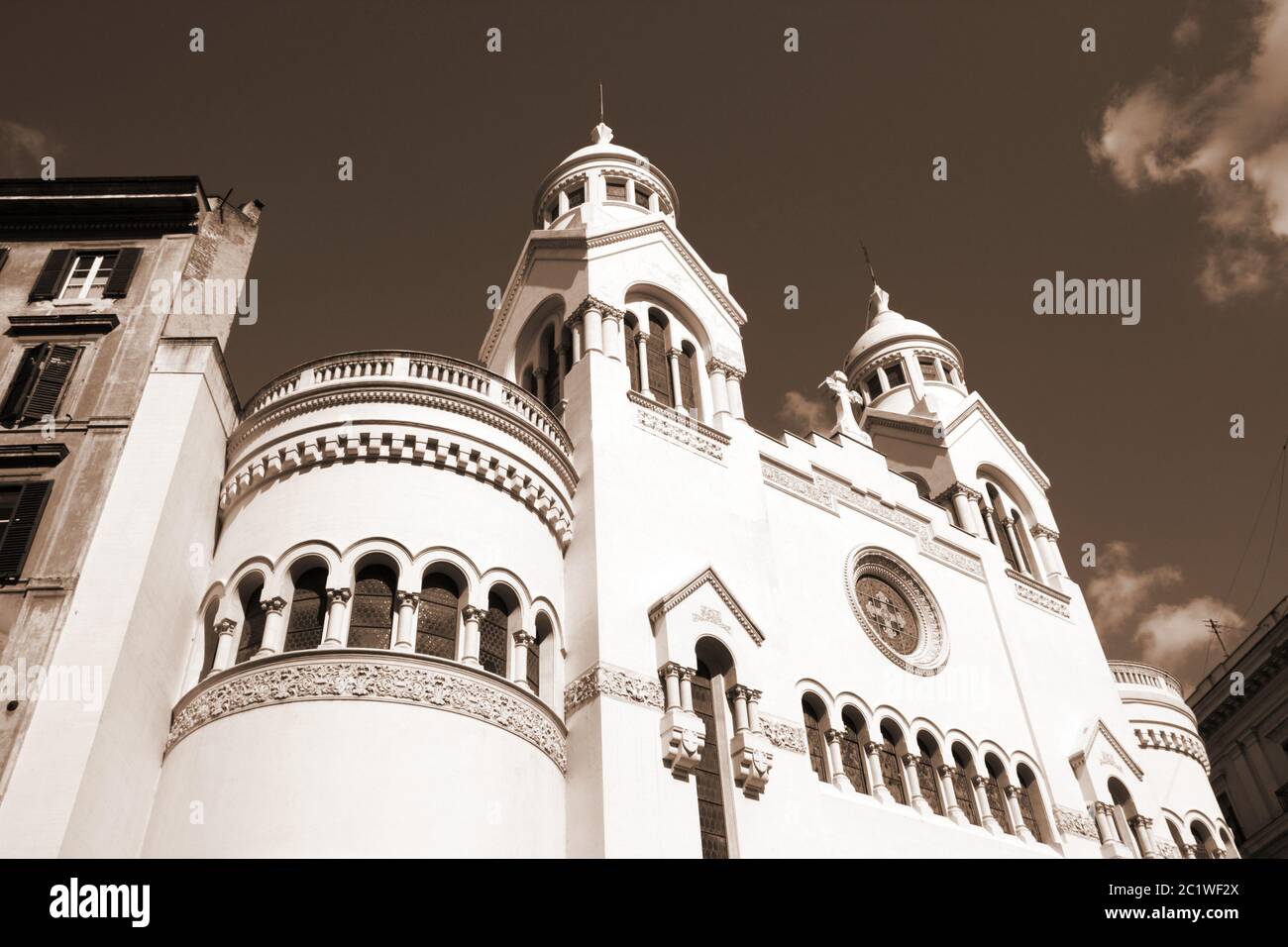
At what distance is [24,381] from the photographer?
18641 mm

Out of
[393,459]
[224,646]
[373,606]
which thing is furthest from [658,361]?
[224,646]

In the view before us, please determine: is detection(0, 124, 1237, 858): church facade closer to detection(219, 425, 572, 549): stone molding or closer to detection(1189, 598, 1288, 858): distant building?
detection(219, 425, 572, 549): stone molding

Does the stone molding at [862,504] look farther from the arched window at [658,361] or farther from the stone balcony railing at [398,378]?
the stone balcony railing at [398,378]

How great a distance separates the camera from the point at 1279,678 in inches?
1419

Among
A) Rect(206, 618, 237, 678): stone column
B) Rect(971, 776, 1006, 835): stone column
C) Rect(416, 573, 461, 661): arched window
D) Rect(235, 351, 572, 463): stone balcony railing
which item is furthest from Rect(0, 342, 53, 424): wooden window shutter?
Rect(971, 776, 1006, 835): stone column

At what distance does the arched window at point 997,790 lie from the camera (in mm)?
23016

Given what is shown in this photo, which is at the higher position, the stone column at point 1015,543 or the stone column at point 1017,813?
the stone column at point 1015,543

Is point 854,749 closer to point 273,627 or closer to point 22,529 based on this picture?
point 273,627

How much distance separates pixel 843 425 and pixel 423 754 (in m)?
17.2

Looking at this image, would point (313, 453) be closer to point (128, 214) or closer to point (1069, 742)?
point (128, 214)

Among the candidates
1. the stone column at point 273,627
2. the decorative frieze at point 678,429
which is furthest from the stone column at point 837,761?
the stone column at point 273,627

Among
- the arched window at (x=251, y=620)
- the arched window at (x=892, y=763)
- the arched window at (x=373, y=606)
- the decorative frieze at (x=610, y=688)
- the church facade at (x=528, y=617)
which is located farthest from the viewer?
the arched window at (x=892, y=763)

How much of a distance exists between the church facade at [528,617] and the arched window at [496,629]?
0.05 m
